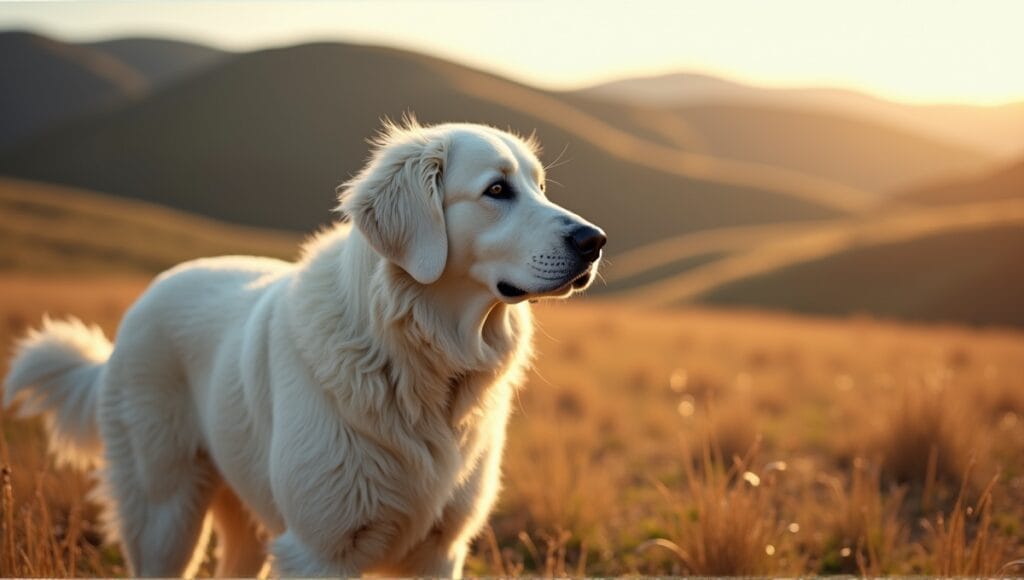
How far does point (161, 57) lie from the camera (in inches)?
2756

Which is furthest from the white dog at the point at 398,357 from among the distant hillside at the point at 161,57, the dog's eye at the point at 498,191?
the distant hillside at the point at 161,57

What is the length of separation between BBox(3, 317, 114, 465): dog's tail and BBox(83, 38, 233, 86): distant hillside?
63.2m

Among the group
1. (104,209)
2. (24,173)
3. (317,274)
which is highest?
(317,274)

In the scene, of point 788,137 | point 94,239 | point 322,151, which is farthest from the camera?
point 788,137

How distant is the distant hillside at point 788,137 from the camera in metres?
81.6

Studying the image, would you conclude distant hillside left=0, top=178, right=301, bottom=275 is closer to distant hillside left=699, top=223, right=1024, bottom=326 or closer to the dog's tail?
distant hillside left=699, top=223, right=1024, bottom=326

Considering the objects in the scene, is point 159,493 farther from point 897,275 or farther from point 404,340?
point 897,275

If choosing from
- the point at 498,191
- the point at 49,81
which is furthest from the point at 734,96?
the point at 498,191

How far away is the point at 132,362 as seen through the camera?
3.75 meters

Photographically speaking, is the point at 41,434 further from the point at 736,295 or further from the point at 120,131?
the point at 120,131

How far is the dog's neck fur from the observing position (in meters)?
2.97

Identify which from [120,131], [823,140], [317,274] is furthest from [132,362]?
[823,140]

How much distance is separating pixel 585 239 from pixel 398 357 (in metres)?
0.81

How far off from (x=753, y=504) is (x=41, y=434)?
5.83 meters
